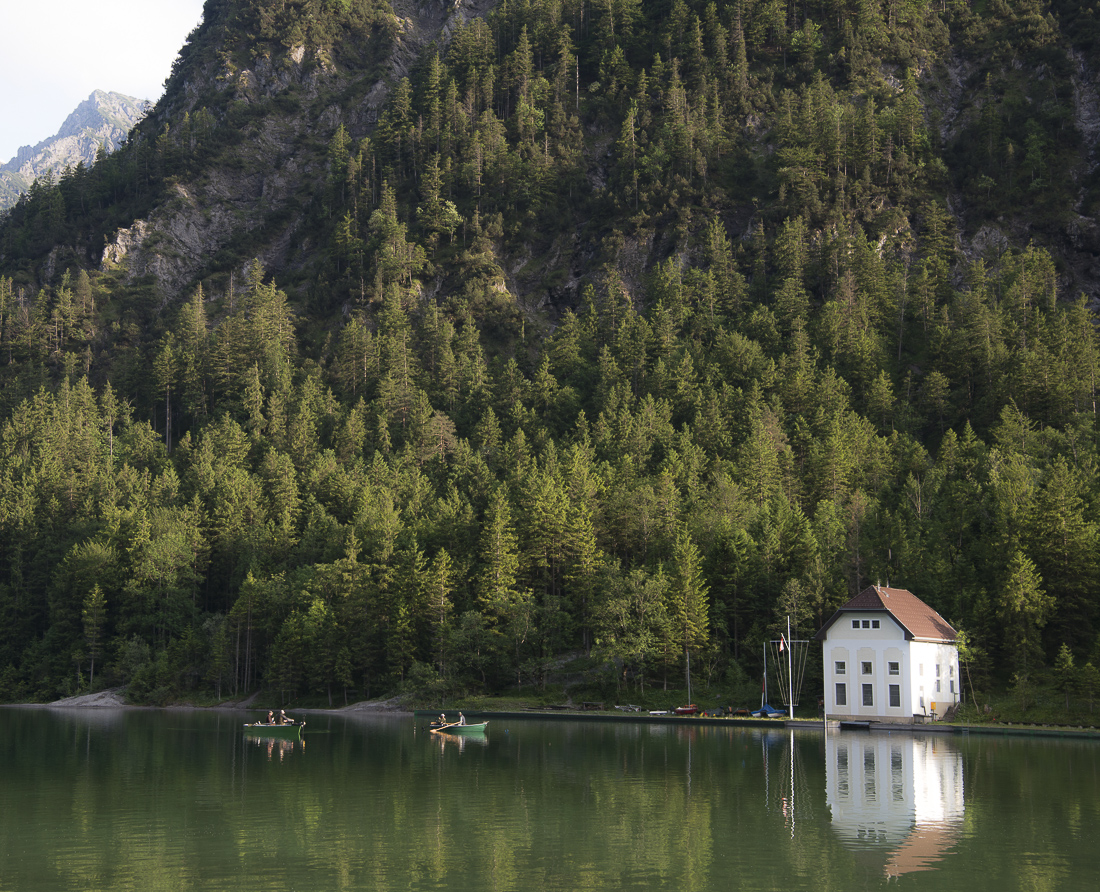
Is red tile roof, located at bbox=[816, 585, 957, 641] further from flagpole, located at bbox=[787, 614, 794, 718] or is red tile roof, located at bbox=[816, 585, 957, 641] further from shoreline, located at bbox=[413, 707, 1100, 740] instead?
shoreline, located at bbox=[413, 707, 1100, 740]

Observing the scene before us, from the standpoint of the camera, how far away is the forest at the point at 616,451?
98.8m

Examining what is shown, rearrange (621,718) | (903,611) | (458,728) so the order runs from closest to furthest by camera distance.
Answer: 1. (458,728)
2. (903,611)
3. (621,718)

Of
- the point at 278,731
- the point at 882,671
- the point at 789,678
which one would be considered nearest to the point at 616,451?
the point at 789,678

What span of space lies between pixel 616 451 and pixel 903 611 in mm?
59573

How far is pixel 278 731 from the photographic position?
7188 cm

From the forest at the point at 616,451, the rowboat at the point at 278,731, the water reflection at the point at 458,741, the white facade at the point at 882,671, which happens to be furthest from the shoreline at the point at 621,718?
the rowboat at the point at 278,731

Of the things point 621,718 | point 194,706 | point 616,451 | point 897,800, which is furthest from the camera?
point 616,451

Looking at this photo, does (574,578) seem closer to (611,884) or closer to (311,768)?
(311,768)

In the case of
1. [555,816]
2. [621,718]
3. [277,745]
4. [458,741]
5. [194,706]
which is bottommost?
[194,706]

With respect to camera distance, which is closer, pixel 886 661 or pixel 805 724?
pixel 805 724

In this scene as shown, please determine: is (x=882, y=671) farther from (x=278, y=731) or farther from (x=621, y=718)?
(x=278, y=731)

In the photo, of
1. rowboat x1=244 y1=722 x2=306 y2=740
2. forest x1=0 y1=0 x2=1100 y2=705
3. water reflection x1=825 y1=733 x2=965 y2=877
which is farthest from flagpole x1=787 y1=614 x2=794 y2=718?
rowboat x1=244 y1=722 x2=306 y2=740

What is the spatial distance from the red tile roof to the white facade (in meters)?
0.49

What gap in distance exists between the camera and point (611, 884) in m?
25.7
